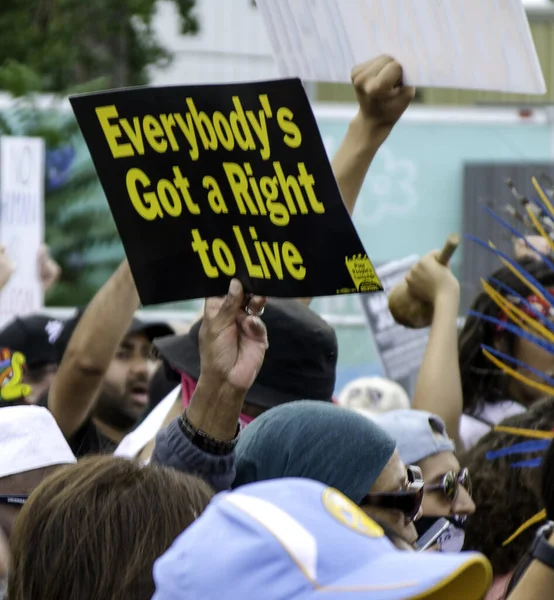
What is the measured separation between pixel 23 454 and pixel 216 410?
41 cm

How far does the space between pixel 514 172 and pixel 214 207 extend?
22.2 ft

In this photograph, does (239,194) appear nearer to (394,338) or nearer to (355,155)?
(355,155)

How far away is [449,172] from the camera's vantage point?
870 cm

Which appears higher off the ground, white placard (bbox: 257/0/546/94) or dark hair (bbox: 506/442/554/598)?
white placard (bbox: 257/0/546/94)

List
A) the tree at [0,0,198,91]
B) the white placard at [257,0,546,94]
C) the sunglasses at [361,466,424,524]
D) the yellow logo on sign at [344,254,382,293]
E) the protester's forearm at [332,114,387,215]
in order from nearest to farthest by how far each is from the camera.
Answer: the white placard at [257,0,546,94] → the yellow logo on sign at [344,254,382,293] → the sunglasses at [361,466,424,524] → the protester's forearm at [332,114,387,215] → the tree at [0,0,198,91]

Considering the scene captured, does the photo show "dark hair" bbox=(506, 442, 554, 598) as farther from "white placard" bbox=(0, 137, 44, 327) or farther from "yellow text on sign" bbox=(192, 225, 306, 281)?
"white placard" bbox=(0, 137, 44, 327)

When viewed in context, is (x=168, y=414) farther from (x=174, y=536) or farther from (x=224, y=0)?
(x=224, y=0)

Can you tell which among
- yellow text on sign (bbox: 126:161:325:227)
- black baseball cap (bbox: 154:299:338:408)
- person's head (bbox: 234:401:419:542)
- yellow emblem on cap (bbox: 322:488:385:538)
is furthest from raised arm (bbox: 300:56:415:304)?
yellow emblem on cap (bbox: 322:488:385:538)

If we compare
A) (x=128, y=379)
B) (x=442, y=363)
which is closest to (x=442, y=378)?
(x=442, y=363)

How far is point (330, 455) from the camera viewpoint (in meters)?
2.16

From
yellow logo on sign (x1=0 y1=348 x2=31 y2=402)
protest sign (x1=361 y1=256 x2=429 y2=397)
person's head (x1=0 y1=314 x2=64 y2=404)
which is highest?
yellow logo on sign (x1=0 y1=348 x2=31 y2=402)

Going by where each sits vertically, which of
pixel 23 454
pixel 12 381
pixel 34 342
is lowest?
pixel 34 342

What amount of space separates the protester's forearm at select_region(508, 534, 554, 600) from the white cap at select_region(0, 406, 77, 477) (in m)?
0.98

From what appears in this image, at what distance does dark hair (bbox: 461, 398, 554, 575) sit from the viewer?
9.07ft
